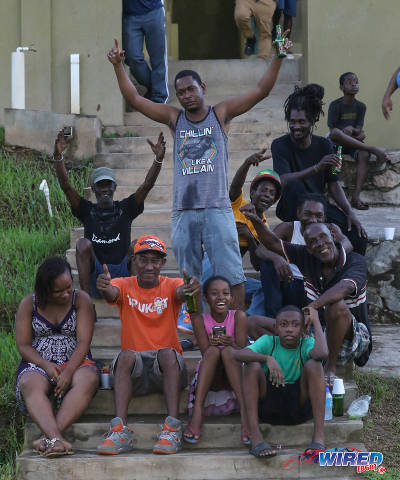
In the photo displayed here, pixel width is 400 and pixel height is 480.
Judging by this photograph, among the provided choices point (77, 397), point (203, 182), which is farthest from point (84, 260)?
point (77, 397)

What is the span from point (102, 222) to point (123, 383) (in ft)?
5.06

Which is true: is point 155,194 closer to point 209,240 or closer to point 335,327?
point 209,240

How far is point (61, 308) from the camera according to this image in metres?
5.36

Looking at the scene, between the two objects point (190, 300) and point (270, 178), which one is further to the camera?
point (270, 178)

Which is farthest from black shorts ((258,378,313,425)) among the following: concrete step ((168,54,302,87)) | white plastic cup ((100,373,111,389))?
concrete step ((168,54,302,87))

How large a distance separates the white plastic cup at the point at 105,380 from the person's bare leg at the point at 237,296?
3.15 ft

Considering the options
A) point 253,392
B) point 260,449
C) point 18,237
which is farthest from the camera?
point 18,237

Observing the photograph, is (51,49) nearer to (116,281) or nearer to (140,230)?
(140,230)

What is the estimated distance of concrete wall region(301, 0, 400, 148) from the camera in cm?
941

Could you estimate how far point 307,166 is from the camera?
21.3 ft

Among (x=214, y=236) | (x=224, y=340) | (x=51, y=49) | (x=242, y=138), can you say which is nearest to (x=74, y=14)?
(x=51, y=49)

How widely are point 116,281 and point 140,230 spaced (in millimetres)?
1878

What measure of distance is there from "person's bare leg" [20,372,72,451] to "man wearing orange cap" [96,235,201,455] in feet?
1.06

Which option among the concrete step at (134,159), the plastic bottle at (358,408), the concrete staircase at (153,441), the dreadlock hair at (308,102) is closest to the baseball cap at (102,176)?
the concrete staircase at (153,441)
